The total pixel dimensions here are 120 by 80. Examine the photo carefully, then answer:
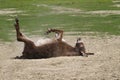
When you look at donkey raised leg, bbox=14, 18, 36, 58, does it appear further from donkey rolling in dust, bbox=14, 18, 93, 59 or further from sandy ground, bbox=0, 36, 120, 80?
sandy ground, bbox=0, 36, 120, 80

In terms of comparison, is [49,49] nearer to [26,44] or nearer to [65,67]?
[26,44]

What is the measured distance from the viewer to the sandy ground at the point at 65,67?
12547 millimetres

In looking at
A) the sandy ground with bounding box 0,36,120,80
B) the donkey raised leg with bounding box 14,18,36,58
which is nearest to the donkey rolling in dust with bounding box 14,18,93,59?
the donkey raised leg with bounding box 14,18,36,58

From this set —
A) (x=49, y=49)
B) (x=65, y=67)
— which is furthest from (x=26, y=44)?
(x=65, y=67)

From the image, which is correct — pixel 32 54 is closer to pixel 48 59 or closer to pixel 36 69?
pixel 48 59

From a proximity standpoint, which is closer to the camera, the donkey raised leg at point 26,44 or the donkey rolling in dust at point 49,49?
the donkey raised leg at point 26,44

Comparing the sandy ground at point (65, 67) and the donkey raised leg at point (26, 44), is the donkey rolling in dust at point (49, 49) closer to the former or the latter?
the donkey raised leg at point (26, 44)

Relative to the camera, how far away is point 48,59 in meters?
15.2

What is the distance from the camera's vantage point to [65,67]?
13797 millimetres

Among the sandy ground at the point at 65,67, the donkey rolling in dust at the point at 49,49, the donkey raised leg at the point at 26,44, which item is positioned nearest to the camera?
the sandy ground at the point at 65,67

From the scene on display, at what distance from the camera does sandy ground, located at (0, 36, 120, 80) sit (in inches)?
494

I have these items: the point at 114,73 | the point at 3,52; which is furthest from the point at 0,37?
the point at 114,73

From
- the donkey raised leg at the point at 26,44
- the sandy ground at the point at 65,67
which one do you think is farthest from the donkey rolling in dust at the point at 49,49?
the sandy ground at the point at 65,67

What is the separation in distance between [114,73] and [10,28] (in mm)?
15880
